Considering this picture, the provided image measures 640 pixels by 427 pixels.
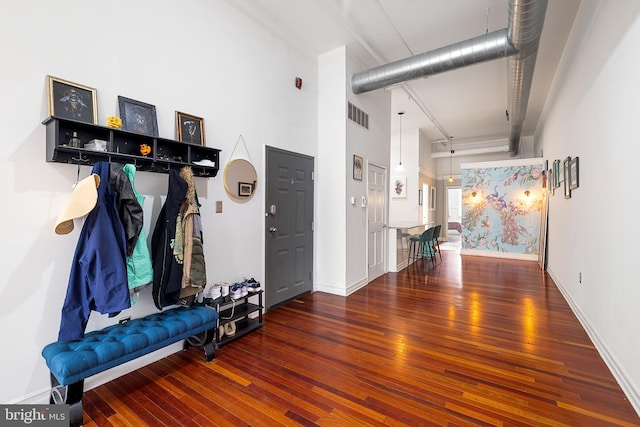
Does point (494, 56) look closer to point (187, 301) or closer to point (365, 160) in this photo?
point (365, 160)

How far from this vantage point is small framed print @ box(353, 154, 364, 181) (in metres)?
4.54

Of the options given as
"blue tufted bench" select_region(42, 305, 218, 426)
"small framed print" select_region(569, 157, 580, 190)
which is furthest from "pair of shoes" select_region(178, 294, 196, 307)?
"small framed print" select_region(569, 157, 580, 190)

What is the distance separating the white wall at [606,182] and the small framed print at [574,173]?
8 centimetres

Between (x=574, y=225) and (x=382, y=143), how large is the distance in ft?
10.0

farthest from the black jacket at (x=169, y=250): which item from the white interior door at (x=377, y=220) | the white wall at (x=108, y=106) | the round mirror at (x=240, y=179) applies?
the white interior door at (x=377, y=220)

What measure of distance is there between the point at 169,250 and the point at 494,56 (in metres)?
3.93

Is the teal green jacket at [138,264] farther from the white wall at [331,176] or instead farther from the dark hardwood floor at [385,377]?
the white wall at [331,176]

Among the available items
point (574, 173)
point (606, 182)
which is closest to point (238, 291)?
point (606, 182)

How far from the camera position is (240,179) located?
3266 millimetres

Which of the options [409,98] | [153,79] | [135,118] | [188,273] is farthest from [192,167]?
[409,98]

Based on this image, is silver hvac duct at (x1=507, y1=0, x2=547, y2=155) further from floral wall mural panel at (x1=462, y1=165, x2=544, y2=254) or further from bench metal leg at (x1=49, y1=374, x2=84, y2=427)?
bench metal leg at (x1=49, y1=374, x2=84, y2=427)

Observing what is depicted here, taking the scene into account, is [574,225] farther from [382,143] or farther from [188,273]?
[188,273]

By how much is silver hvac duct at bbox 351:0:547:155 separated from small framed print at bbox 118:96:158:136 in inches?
115

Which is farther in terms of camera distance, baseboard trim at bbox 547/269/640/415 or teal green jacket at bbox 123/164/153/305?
teal green jacket at bbox 123/164/153/305
